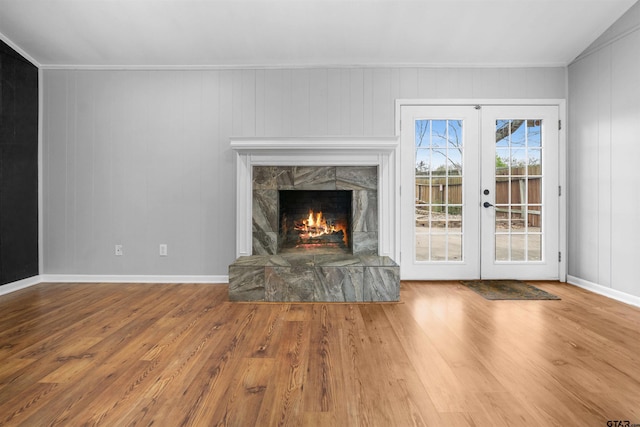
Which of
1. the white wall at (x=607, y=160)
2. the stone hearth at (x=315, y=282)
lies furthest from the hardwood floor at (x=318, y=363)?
the white wall at (x=607, y=160)

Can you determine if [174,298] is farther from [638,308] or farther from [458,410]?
[638,308]

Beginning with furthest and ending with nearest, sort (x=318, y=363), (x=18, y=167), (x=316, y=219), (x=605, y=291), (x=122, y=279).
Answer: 1. (x=316, y=219)
2. (x=122, y=279)
3. (x=18, y=167)
4. (x=605, y=291)
5. (x=318, y=363)

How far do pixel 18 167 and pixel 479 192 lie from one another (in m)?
4.87

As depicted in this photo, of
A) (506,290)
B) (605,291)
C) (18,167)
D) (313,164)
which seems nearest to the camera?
(605,291)

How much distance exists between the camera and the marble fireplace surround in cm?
300

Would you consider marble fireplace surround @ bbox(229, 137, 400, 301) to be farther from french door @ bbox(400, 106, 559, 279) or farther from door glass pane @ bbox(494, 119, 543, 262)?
door glass pane @ bbox(494, 119, 543, 262)

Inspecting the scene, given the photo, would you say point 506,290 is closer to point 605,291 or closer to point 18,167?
point 605,291

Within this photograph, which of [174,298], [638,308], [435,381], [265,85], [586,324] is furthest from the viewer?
[265,85]

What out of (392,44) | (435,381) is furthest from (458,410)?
(392,44)

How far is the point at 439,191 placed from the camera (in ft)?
12.5

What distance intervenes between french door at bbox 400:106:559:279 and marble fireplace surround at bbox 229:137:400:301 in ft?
1.00

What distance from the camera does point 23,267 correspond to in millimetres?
3475

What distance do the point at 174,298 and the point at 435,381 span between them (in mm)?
2388

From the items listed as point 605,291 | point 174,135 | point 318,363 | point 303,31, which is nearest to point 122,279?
point 174,135
